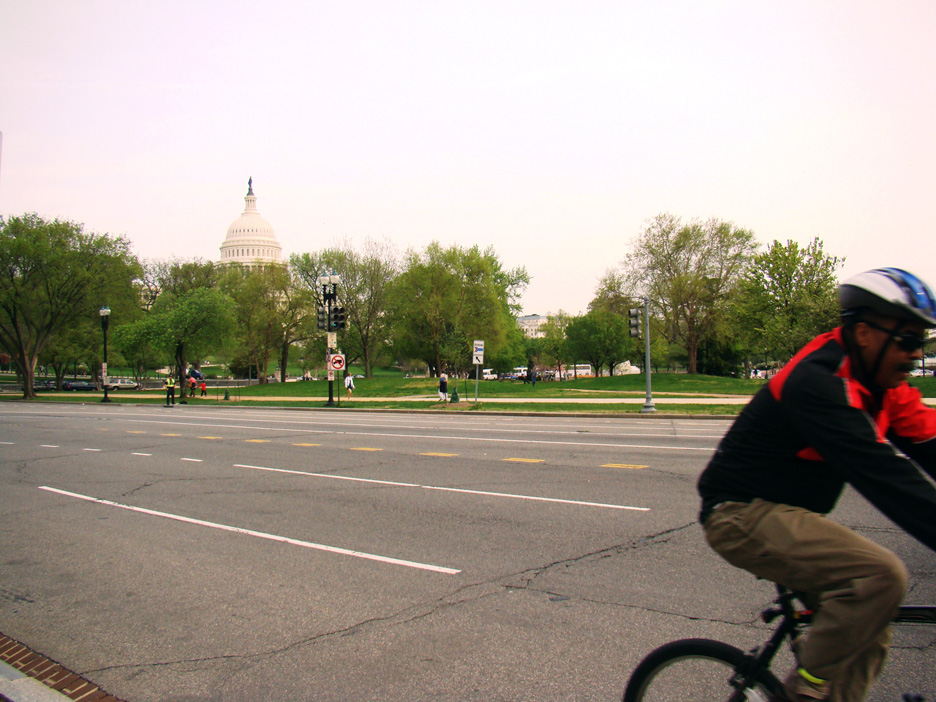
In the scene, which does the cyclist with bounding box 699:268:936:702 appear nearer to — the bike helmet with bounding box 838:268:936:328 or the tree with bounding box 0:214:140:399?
the bike helmet with bounding box 838:268:936:328

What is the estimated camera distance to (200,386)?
2072 inches

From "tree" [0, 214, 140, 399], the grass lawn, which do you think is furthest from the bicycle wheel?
"tree" [0, 214, 140, 399]

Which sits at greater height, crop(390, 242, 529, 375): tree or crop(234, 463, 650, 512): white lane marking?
crop(390, 242, 529, 375): tree

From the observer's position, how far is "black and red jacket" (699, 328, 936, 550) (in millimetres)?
2260

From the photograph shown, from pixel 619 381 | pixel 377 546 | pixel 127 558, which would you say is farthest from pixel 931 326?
pixel 619 381

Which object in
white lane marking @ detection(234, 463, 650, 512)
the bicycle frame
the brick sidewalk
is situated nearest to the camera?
the bicycle frame

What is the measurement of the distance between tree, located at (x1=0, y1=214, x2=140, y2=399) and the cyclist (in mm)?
52664

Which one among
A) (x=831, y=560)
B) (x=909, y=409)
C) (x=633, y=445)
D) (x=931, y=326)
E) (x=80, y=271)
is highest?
(x=80, y=271)

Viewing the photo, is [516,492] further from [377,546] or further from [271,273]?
[271,273]

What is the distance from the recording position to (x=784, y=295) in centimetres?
4778

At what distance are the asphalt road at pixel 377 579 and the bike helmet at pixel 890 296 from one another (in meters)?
2.25

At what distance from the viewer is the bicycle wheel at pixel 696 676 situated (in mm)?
2607

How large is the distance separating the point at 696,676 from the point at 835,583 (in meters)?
0.65

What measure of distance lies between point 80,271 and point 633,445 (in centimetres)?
4612
